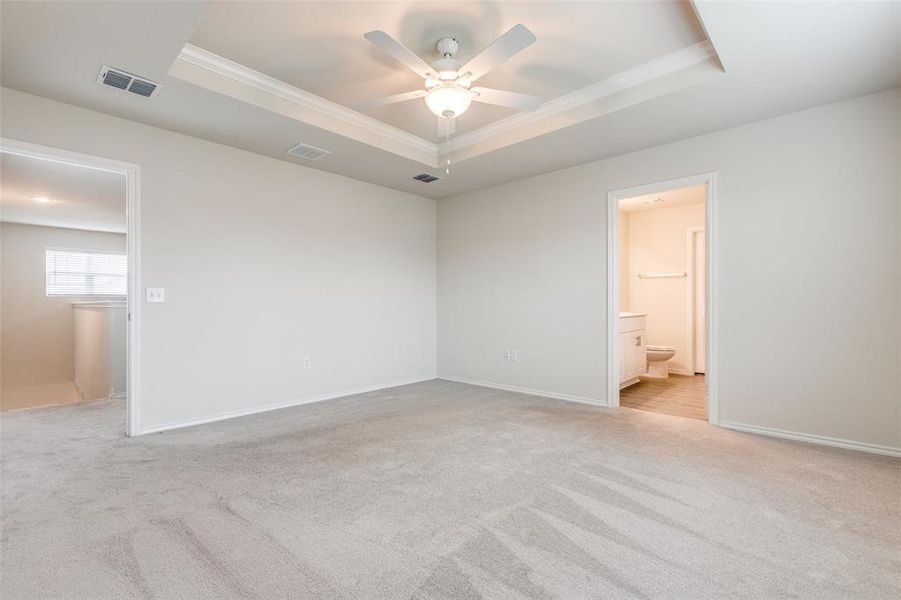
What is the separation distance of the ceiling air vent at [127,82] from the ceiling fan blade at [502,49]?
2.10m

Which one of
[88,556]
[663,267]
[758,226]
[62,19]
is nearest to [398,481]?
[88,556]

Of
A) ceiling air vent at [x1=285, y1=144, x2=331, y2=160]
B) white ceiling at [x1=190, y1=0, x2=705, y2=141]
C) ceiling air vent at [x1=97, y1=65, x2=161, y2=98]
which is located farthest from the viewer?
ceiling air vent at [x1=285, y1=144, x2=331, y2=160]

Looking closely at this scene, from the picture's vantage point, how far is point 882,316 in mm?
2871

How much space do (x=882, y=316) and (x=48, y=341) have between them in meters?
11.0

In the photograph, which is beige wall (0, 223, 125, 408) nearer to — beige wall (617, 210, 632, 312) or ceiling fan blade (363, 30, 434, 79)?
ceiling fan blade (363, 30, 434, 79)

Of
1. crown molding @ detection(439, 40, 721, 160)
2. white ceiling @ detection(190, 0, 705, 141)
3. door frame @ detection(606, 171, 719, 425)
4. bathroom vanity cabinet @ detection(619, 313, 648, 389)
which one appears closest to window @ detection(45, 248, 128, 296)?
white ceiling @ detection(190, 0, 705, 141)

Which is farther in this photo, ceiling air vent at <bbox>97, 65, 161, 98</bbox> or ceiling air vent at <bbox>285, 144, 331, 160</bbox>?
ceiling air vent at <bbox>285, 144, 331, 160</bbox>

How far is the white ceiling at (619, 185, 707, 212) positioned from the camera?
5.62 m

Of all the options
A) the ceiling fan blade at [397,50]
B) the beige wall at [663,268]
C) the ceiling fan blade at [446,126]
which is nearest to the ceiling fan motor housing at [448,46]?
the ceiling fan blade at [397,50]

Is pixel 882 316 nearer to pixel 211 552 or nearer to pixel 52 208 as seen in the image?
pixel 211 552

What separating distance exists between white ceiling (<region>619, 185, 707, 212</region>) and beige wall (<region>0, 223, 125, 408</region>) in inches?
378

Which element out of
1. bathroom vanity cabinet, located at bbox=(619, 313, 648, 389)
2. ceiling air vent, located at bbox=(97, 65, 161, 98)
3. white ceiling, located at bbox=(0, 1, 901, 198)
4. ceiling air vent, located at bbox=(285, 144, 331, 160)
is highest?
white ceiling, located at bbox=(0, 1, 901, 198)

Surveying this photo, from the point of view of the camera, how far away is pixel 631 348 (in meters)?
4.92

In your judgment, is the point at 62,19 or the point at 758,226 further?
the point at 758,226
